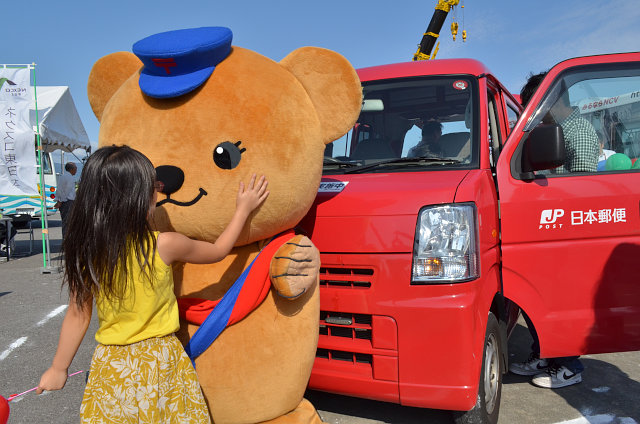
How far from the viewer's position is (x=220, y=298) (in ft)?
7.34

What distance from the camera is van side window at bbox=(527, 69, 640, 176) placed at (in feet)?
10.2

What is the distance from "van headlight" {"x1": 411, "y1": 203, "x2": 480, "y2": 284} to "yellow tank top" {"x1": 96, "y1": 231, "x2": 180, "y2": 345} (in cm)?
123

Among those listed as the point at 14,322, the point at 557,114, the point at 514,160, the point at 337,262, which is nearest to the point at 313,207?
the point at 337,262

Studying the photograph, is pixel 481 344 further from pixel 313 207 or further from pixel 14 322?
pixel 14 322

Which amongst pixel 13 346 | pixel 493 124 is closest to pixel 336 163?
pixel 493 124

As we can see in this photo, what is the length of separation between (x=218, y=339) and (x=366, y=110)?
2164 millimetres

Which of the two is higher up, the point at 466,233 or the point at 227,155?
the point at 227,155

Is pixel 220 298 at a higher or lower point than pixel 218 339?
higher

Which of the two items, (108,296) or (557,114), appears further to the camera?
(557,114)

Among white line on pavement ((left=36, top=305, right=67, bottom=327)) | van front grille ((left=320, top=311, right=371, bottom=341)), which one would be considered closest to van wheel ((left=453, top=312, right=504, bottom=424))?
van front grille ((left=320, top=311, right=371, bottom=341))

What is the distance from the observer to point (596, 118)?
3.25m

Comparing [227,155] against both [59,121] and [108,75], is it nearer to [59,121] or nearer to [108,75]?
[108,75]

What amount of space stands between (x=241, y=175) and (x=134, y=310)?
666 millimetres

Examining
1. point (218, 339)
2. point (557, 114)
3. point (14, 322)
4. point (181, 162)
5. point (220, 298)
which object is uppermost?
point (557, 114)
